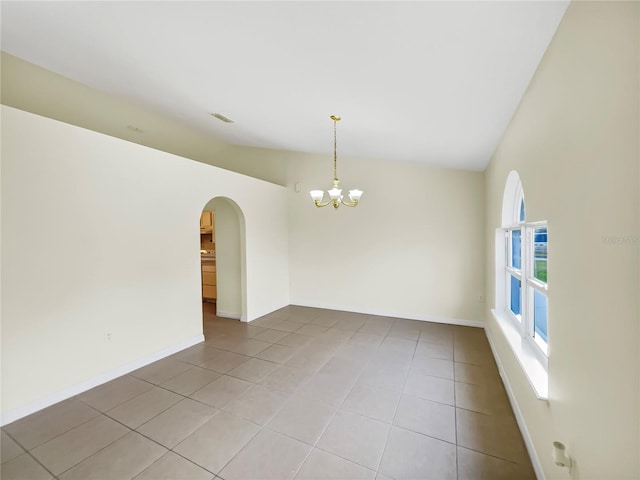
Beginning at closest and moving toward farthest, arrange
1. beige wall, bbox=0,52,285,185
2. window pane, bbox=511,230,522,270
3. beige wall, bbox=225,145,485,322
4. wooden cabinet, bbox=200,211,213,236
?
beige wall, bbox=0,52,285,185, window pane, bbox=511,230,522,270, beige wall, bbox=225,145,485,322, wooden cabinet, bbox=200,211,213,236

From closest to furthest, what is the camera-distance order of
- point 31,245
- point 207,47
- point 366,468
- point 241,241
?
1. point 366,468
2. point 207,47
3. point 31,245
4. point 241,241

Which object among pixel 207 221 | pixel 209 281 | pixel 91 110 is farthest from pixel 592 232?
pixel 207 221

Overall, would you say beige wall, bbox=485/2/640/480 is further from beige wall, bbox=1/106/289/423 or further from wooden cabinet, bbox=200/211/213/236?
wooden cabinet, bbox=200/211/213/236

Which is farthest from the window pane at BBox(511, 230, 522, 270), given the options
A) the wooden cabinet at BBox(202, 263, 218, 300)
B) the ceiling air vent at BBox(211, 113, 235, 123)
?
the wooden cabinet at BBox(202, 263, 218, 300)

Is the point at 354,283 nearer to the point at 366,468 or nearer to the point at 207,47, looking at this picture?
the point at 366,468

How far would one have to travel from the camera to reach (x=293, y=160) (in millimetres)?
5562

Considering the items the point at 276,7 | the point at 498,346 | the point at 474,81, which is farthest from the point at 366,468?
the point at 276,7

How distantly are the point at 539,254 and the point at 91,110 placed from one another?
16.0 feet

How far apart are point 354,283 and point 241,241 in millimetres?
2206

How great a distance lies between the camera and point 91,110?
10.7 ft

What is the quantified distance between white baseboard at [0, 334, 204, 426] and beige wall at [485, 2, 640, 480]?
3.59 m

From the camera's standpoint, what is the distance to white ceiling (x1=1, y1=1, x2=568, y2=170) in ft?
4.51

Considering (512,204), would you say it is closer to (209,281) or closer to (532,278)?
(532,278)

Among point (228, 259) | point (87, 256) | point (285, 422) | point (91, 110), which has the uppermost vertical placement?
point (91, 110)
